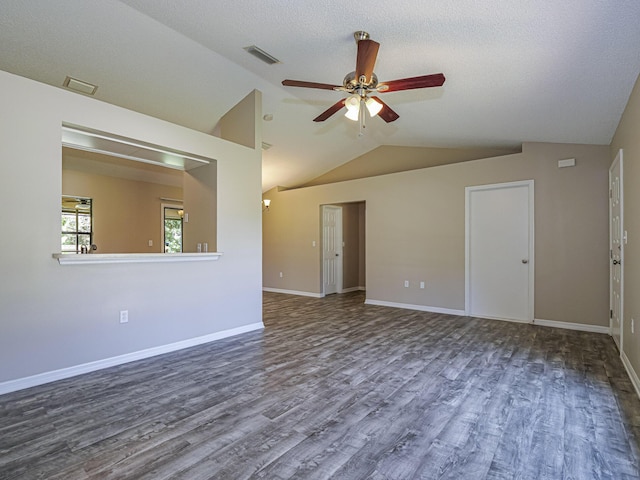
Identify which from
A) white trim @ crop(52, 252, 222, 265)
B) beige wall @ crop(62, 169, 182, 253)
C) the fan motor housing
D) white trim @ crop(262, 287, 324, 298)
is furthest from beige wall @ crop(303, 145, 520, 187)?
white trim @ crop(52, 252, 222, 265)

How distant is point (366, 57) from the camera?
2488 mm

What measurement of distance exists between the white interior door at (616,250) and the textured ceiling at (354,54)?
560 mm

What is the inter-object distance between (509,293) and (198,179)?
4767mm

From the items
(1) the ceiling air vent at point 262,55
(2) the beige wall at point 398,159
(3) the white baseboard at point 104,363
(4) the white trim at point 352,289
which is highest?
(1) the ceiling air vent at point 262,55

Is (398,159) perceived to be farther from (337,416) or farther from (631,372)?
(337,416)

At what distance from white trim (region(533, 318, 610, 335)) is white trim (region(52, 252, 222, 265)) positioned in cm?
451

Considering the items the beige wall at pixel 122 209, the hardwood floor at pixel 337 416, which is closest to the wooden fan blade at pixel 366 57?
the hardwood floor at pixel 337 416

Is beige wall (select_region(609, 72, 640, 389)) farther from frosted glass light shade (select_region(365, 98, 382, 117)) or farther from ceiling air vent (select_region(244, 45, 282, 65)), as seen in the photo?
ceiling air vent (select_region(244, 45, 282, 65))

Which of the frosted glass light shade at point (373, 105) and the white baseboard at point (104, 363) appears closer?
the white baseboard at point (104, 363)

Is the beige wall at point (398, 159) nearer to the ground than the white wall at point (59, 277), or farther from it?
farther from it

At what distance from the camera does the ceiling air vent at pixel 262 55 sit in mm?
3400

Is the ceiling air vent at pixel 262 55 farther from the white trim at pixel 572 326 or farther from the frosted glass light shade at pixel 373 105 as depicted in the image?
the white trim at pixel 572 326

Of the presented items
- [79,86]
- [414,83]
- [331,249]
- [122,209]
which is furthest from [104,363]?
[331,249]

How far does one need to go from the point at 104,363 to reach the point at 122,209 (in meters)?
4.74
